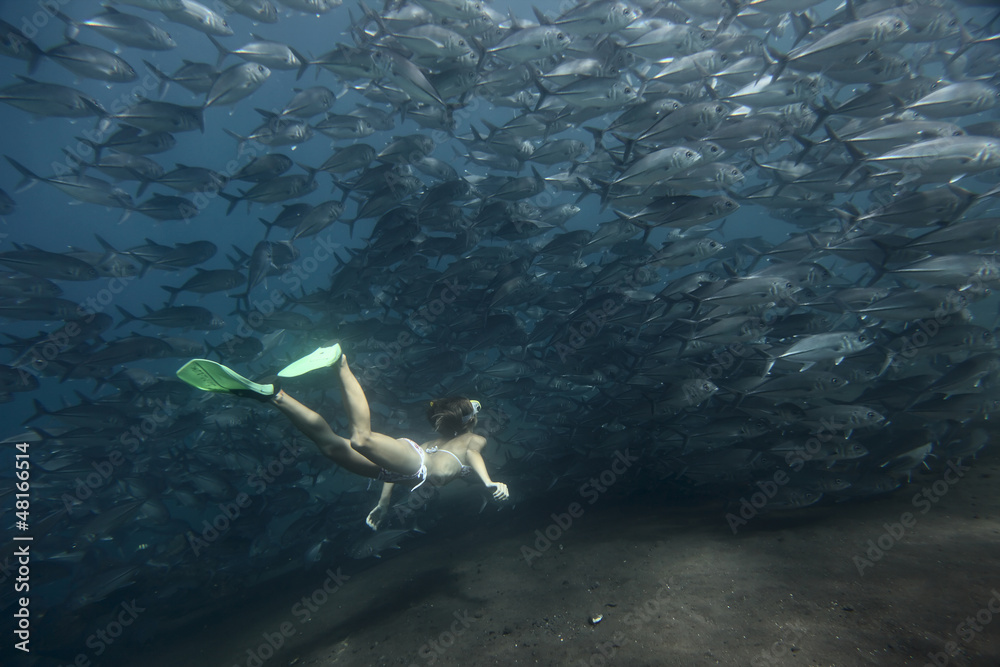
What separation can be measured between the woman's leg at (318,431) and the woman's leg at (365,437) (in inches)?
5.6

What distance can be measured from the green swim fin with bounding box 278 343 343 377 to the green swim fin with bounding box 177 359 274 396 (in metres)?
0.22

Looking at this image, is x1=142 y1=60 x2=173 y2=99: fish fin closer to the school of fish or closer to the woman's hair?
the school of fish

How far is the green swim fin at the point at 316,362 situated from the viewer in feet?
11.2

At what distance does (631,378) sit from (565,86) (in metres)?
4.43

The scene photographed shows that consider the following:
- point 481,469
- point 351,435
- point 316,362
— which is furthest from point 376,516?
point 316,362

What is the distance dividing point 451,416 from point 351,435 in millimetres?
1292

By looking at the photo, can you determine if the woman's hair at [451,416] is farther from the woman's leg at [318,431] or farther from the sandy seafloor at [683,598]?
the sandy seafloor at [683,598]

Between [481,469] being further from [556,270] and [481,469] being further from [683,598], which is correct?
[556,270]

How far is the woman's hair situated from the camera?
4.49 metres

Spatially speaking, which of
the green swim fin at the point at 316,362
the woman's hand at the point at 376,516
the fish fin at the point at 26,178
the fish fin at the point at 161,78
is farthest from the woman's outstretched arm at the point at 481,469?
the fish fin at the point at 26,178

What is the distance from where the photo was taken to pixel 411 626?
403cm

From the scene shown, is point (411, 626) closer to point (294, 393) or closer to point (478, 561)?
point (478, 561)

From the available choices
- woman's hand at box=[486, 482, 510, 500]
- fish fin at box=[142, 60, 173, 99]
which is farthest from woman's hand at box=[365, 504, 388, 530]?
fish fin at box=[142, 60, 173, 99]

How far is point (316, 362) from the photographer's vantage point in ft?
11.4
